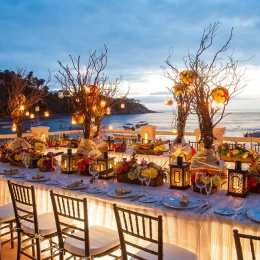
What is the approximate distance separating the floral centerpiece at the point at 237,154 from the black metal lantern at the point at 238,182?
178 centimetres

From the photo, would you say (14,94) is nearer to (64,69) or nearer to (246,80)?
(64,69)

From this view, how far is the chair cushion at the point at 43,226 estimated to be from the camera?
292 cm

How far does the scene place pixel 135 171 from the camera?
10.6 feet

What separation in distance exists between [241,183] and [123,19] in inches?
250

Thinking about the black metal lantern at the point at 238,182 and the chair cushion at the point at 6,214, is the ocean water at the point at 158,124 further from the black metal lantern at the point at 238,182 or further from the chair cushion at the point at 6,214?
the chair cushion at the point at 6,214


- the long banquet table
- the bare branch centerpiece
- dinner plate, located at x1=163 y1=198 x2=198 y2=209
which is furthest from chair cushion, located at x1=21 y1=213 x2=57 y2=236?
the bare branch centerpiece

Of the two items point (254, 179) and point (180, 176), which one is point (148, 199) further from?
point (254, 179)

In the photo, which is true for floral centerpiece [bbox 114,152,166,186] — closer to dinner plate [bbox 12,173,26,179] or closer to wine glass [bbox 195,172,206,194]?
wine glass [bbox 195,172,206,194]

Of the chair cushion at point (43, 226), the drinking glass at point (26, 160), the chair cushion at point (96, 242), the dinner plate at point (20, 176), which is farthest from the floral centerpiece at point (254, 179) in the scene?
the drinking glass at point (26, 160)

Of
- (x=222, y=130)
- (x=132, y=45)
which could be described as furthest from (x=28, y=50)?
(x=222, y=130)

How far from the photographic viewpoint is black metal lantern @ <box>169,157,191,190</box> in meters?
3.10

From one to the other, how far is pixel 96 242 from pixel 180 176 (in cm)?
99

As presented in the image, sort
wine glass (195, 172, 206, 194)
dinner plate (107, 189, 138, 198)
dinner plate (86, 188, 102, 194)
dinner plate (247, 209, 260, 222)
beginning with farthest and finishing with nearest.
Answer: dinner plate (86, 188, 102, 194) → dinner plate (107, 189, 138, 198) → wine glass (195, 172, 206, 194) → dinner plate (247, 209, 260, 222)

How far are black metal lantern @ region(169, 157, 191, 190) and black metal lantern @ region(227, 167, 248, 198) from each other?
0.41m
